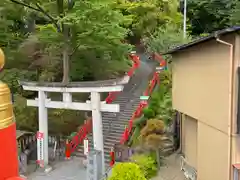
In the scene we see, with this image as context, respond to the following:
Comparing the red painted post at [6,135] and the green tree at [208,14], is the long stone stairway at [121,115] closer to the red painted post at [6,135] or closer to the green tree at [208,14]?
the green tree at [208,14]

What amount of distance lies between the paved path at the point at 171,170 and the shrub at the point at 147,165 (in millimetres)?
274

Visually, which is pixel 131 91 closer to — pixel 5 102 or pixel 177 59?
pixel 177 59

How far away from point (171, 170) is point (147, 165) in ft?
4.73

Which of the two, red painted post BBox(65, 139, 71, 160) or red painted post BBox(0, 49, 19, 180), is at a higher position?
red painted post BBox(0, 49, 19, 180)

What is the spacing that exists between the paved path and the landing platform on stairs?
4.00 metres

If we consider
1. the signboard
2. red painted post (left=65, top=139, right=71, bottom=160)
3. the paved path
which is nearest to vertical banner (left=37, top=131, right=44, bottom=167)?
red painted post (left=65, top=139, right=71, bottom=160)

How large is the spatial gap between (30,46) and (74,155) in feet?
34.8

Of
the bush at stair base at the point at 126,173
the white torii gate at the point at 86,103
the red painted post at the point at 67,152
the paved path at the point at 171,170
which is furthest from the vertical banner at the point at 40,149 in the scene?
the bush at stair base at the point at 126,173

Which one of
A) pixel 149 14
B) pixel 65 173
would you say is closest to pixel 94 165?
pixel 65 173

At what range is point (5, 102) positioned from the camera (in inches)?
104

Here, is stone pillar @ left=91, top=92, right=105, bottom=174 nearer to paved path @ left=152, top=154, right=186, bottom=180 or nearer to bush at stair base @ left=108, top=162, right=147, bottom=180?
paved path @ left=152, top=154, right=186, bottom=180

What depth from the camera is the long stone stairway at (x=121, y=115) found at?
701 inches

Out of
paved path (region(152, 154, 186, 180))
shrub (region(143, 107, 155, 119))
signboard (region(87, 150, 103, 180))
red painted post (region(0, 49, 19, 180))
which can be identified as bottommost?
paved path (region(152, 154, 186, 180))

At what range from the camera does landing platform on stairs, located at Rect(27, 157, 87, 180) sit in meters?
14.9
